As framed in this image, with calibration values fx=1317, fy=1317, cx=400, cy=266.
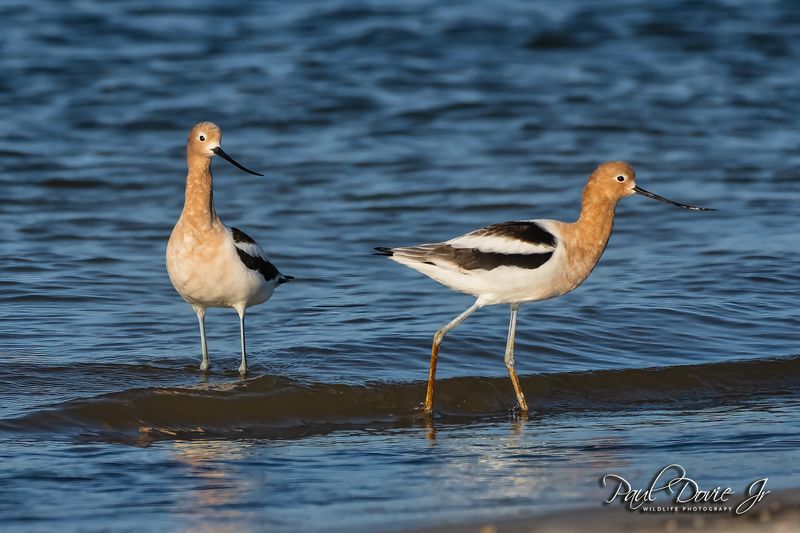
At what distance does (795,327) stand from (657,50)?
42.5 ft

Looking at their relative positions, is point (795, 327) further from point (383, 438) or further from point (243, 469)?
point (243, 469)

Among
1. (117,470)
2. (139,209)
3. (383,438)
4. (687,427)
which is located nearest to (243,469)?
(117,470)

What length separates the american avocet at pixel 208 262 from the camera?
28.2 ft

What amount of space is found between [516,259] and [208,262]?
2119 millimetres

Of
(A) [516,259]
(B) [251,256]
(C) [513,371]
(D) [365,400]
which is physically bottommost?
(D) [365,400]

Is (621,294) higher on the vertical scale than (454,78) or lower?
lower

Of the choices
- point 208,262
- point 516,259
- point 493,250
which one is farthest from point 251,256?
point 516,259

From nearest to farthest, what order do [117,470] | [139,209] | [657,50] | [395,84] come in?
[117,470], [139,209], [395,84], [657,50]

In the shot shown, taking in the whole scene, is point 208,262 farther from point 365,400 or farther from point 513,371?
point 513,371

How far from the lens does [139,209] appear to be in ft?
43.9

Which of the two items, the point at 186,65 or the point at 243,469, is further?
the point at 186,65
